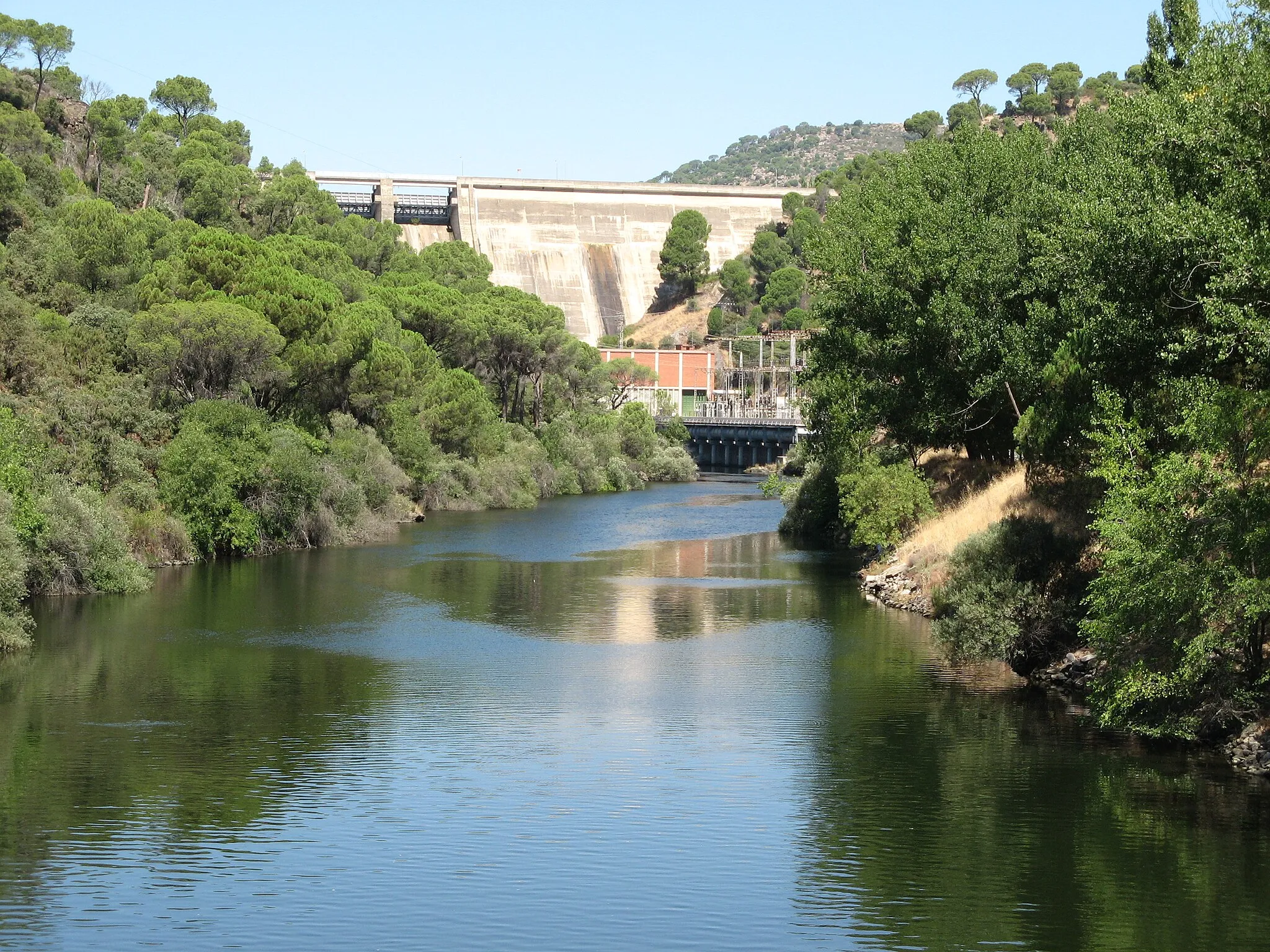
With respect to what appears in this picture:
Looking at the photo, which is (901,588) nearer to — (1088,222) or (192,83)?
(1088,222)

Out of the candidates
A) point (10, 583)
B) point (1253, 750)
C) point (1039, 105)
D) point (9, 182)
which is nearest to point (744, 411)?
point (1039, 105)

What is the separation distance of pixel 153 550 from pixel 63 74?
2737 inches

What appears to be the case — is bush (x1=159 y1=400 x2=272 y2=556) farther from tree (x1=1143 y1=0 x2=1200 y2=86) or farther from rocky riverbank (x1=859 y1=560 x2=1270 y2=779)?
tree (x1=1143 y1=0 x2=1200 y2=86)

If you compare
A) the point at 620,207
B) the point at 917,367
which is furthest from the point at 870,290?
the point at 620,207

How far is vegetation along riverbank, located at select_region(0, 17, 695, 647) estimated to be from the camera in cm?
4441

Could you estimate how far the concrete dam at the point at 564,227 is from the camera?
166 meters

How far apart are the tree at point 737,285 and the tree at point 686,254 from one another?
538 centimetres

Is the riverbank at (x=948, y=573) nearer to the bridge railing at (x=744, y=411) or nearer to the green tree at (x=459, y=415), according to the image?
the green tree at (x=459, y=415)

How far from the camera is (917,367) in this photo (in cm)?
4372

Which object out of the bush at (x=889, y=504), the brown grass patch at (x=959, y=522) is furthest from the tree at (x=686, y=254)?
the brown grass patch at (x=959, y=522)

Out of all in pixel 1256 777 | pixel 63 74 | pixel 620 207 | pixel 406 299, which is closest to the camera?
pixel 1256 777

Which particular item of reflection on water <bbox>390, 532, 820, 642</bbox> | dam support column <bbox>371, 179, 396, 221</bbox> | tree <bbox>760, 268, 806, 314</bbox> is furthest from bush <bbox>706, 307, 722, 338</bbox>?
reflection on water <bbox>390, 532, 820, 642</bbox>

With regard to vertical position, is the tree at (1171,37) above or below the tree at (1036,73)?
below

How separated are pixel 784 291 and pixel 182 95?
6532cm
